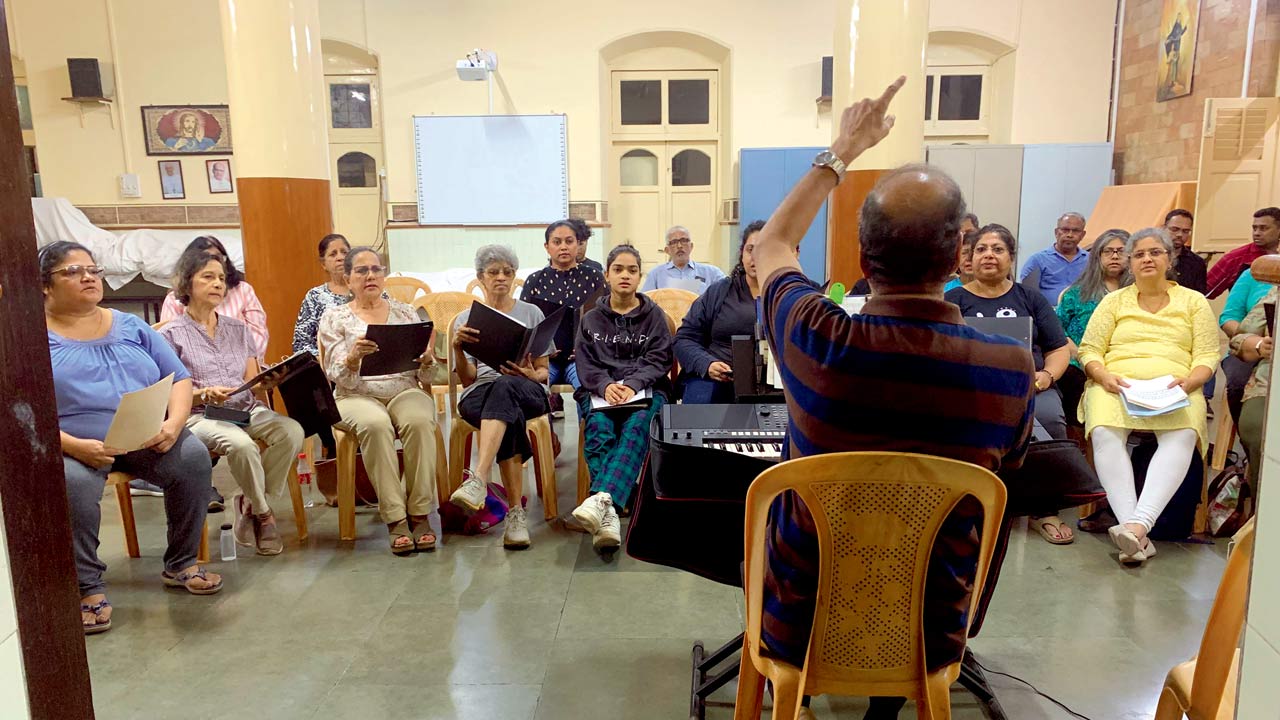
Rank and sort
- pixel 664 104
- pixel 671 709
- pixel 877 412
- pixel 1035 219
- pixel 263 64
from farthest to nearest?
pixel 664 104 → pixel 1035 219 → pixel 263 64 → pixel 671 709 → pixel 877 412

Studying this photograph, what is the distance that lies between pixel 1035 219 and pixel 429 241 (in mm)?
5783

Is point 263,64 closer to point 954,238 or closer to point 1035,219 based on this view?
point 954,238

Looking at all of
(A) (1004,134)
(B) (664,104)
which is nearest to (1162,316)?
(A) (1004,134)

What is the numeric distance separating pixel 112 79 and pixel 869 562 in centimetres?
888

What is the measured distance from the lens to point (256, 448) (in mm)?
3115

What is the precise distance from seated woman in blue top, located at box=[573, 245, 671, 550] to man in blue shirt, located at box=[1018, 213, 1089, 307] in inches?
112

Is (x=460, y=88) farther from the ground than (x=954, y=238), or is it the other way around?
(x=460, y=88)

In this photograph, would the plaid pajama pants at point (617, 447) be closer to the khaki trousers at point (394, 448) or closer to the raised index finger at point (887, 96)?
the khaki trousers at point (394, 448)

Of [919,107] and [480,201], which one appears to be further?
[480,201]

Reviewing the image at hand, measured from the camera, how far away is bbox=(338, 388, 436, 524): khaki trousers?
10.5 feet

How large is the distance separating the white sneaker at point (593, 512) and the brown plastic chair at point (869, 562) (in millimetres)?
1572

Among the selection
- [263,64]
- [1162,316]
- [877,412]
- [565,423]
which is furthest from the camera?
[565,423]

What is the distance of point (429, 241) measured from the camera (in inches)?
322

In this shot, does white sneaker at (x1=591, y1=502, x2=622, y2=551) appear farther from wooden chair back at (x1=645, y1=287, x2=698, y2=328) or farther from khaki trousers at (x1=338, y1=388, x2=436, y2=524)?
wooden chair back at (x1=645, y1=287, x2=698, y2=328)
